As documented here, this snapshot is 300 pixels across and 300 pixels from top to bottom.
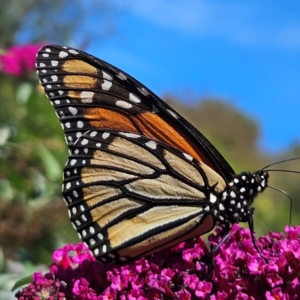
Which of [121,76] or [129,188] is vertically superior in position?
[121,76]

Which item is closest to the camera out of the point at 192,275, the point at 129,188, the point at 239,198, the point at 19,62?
the point at 192,275

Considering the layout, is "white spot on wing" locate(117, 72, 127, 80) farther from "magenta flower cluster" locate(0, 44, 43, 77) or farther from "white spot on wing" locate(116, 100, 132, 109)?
"magenta flower cluster" locate(0, 44, 43, 77)

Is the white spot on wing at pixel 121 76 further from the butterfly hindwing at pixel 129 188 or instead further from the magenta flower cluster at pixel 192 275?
the magenta flower cluster at pixel 192 275

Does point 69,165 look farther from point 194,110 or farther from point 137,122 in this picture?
point 194,110

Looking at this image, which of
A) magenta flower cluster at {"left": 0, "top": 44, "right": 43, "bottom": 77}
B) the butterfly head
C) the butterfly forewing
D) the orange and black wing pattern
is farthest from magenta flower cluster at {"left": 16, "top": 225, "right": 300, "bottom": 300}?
magenta flower cluster at {"left": 0, "top": 44, "right": 43, "bottom": 77}

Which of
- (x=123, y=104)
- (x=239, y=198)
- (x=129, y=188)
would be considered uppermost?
(x=123, y=104)

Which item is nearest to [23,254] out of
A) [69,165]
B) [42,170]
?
[42,170]

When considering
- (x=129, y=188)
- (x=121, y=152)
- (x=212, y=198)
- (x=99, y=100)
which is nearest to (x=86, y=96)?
(x=99, y=100)

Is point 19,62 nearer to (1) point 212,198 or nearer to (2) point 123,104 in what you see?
(2) point 123,104
